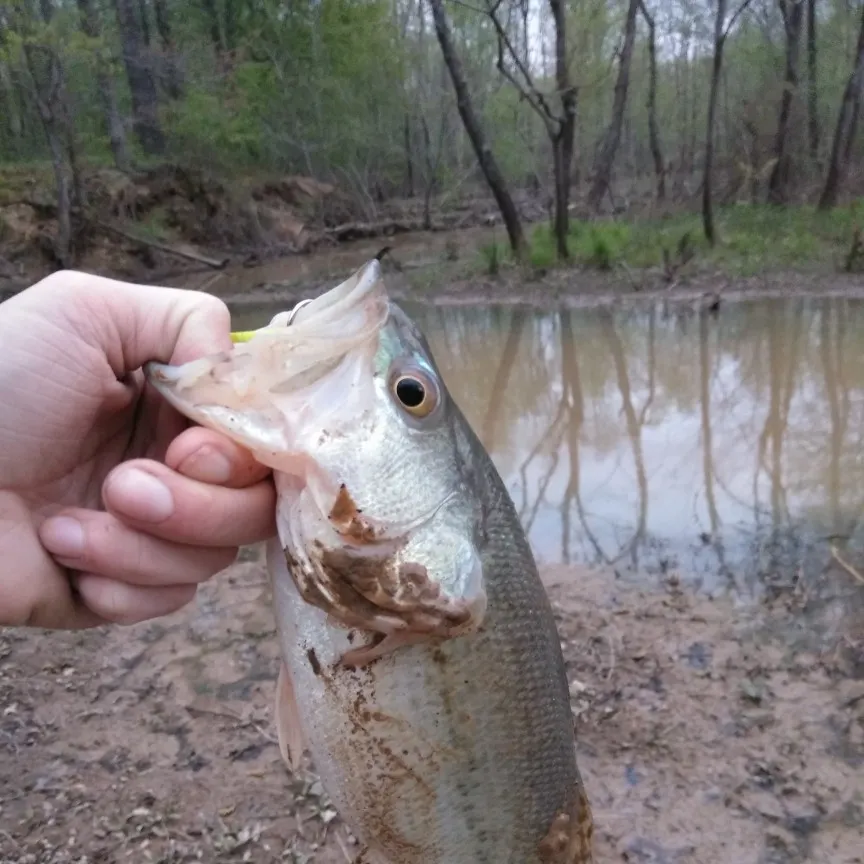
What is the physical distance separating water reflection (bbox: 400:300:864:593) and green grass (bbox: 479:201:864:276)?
2071 millimetres

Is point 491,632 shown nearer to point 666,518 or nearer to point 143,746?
point 143,746

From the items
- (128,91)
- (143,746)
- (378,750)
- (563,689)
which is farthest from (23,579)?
(128,91)

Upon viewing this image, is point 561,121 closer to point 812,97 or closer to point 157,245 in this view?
point 157,245

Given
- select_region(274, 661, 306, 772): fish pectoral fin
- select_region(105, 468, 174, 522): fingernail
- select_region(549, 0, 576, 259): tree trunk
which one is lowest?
select_region(274, 661, 306, 772): fish pectoral fin

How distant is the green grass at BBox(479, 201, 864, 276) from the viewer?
13266mm

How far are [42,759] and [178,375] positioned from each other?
8.94 ft

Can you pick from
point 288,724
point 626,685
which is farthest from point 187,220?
point 288,724

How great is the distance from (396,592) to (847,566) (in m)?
4.14

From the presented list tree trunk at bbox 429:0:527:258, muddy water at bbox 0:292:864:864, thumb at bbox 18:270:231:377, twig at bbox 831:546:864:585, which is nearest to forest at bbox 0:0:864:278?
tree trunk at bbox 429:0:527:258

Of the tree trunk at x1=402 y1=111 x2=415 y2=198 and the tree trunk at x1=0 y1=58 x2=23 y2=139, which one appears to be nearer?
the tree trunk at x1=0 y1=58 x2=23 y2=139

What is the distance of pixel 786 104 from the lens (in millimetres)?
20188

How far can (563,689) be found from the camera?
72.9 inches

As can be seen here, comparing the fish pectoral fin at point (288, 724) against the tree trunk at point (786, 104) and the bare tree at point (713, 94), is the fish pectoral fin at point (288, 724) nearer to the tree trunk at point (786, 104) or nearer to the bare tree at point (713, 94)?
the bare tree at point (713, 94)

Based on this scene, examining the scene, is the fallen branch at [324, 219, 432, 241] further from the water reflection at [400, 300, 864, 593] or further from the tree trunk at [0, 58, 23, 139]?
the water reflection at [400, 300, 864, 593]
